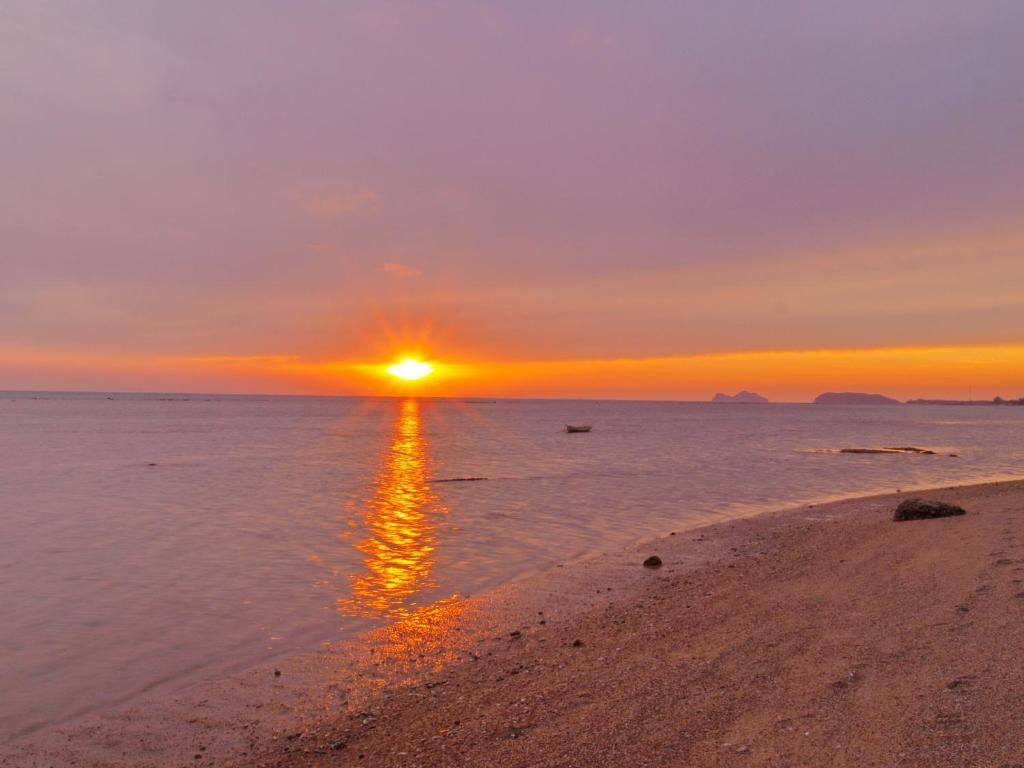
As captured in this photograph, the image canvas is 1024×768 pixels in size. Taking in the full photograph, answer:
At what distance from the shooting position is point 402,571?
642 inches

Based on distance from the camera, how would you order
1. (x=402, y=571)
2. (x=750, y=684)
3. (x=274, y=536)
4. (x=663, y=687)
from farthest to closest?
(x=274, y=536) → (x=402, y=571) → (x=663, y=687) → (x=750, y=684)

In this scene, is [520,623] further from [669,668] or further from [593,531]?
[593,531]

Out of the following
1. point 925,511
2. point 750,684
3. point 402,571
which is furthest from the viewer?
point 925,511

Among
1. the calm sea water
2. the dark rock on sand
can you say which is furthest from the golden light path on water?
the dark rock on sand

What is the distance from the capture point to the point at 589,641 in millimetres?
10359

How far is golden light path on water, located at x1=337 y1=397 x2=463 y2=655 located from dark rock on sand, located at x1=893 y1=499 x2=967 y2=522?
41.9 feet

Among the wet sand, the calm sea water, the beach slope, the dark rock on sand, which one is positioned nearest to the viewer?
the beach slope

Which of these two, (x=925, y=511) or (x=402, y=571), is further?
(x=925, y=511)

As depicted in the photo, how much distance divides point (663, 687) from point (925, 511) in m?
14.5

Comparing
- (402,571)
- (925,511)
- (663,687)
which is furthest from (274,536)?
(925,511)

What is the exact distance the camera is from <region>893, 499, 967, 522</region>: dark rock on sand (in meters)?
18.7

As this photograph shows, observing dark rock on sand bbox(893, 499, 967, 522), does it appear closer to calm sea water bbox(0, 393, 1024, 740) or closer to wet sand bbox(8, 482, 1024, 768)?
wet sand bbox(8, 482, 1024, 768)

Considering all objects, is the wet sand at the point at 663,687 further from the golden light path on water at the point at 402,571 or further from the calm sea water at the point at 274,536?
the calm sea water at the point at 274,536

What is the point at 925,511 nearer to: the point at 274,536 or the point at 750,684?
the point at 750,684
